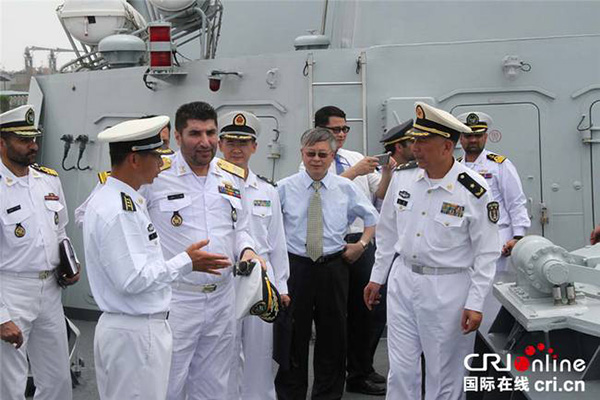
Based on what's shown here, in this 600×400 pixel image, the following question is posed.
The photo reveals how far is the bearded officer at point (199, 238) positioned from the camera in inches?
138

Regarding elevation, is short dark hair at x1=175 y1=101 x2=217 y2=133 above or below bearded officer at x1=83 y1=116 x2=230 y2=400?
above

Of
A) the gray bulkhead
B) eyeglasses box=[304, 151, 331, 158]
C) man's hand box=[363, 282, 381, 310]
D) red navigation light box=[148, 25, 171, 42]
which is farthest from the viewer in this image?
red navigation light box=[148, 25, 171, 42]

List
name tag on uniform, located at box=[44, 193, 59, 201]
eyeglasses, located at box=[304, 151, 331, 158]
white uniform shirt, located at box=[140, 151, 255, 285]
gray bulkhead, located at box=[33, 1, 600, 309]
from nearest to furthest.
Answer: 1. white uniform shirt, located at box=[140, 151, 255, 285]
2. name tag on uniform, located at box=[44, 193, 59, 201]
3. eyeglasses, located at box=[304, 151, 331, 158]
4. gray bulkhead, located at box=[33, 1, 600, 309]

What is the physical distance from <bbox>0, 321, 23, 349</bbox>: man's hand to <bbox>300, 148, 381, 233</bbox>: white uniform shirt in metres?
2.04

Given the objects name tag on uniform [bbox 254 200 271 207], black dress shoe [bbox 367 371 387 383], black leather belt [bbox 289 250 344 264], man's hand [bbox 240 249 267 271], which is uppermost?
name tag on uniform [bbox 254 200 271 207]

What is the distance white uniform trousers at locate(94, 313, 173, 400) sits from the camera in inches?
113

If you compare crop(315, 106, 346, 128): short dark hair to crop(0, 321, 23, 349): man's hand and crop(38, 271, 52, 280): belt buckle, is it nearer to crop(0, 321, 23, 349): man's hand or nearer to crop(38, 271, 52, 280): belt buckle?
crop(38, 271, 52, 280): belt buckle

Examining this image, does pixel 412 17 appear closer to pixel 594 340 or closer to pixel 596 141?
pixel 596 141

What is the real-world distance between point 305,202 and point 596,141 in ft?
7.31

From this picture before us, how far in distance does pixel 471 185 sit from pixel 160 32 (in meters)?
3.27

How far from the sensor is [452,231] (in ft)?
11.8

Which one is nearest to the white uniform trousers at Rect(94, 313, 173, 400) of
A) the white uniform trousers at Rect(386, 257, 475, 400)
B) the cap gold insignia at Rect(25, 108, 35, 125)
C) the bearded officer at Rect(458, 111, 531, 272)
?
the white uniform trousers at Rect(386, 257, 475, 400)

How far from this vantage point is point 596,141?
5.33m

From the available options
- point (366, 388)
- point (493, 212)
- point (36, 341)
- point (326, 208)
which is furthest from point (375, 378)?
point (36, 341)
